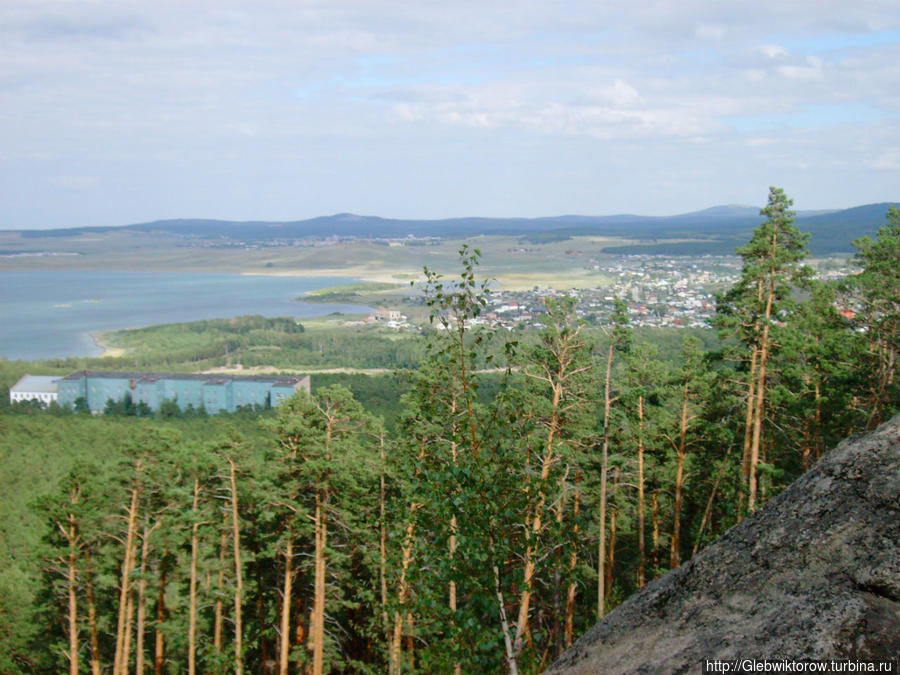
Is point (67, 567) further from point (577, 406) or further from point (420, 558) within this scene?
point (420, 558)

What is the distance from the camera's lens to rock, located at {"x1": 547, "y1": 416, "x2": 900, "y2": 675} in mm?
2928

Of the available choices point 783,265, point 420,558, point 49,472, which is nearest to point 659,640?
point 420,558

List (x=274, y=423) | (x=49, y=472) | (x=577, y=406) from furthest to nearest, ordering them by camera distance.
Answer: (x=49, y=472) < (x=274, y=423) < (x=577, y=406)

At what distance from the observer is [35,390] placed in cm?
5972

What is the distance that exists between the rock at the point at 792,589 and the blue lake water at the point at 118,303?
91.1 meters

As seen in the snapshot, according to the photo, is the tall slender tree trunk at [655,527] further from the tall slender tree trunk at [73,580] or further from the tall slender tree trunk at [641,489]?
the tall slender tree trunk at [73,580]

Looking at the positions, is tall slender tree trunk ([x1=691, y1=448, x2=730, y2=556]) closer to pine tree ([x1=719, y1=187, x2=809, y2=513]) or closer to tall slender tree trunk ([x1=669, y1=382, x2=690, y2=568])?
pine tree ([x1=719, y1=187, x2=809, y2=513])

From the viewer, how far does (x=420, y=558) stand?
15.6 ft

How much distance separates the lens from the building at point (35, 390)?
57.6 m

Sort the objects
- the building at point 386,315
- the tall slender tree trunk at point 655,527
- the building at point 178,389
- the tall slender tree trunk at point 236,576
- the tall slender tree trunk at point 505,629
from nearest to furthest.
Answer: the tall slender tree trunk at point 505,629 → the tall slender tree trunk at point 236,576 → the tall slender tree trunk at point 655,527 → the building at point 178,389 → the building at point 386,315

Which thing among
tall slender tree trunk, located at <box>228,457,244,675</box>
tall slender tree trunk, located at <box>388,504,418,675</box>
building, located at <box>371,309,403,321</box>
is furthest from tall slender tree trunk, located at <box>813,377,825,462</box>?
building, located at <box>371,309,403,321</box>

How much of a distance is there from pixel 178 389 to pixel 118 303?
88.5 m

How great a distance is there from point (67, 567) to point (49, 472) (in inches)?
767

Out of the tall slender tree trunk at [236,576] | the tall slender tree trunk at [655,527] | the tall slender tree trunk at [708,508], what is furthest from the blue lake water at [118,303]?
the tall slender tree trunk at [708,508]
